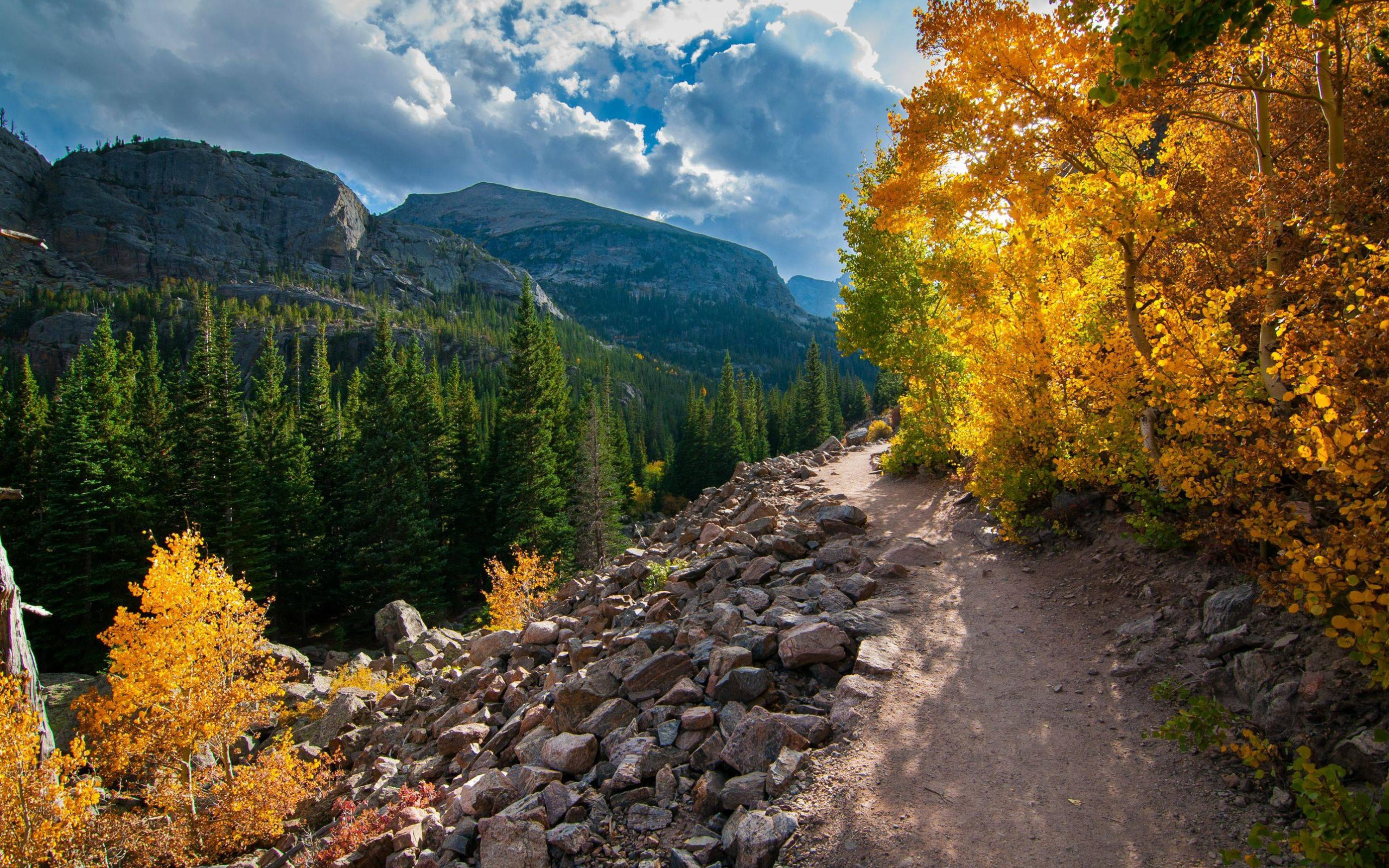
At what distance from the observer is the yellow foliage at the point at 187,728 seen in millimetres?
10641

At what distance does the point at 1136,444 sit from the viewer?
7.21 m

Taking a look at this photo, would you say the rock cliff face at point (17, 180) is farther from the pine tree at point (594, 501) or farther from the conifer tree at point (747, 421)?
the pine tree at point (594, 501)

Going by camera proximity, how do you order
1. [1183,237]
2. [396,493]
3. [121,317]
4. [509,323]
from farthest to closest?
1. [509,323]
2. [121,317]
3. [396,493]
4. [1183,237]

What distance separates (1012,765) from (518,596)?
61.9 ft

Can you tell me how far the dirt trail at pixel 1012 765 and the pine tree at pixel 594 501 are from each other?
27.0 meters

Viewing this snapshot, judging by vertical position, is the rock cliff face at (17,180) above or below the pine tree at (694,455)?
above

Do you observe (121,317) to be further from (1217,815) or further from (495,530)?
(1217,815)

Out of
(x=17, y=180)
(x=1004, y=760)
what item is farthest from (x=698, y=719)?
(x=17, y=180)

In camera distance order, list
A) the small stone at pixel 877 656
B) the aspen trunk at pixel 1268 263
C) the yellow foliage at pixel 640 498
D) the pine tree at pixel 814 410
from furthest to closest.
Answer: the pine tree at pixel 814 410
the yellow foliage at pixel 640 498
the small stone at pixel 877 656
the aspen trunk at pixel 1268 263

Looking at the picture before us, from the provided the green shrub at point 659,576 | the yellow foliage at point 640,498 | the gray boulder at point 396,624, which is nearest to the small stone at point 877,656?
the green shrub at point 659,576

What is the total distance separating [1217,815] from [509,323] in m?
185

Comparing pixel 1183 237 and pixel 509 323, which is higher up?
pixel 509 323

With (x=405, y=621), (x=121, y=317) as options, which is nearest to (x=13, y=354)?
(x=121, y=317)

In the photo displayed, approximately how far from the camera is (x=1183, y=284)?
6.98 m
